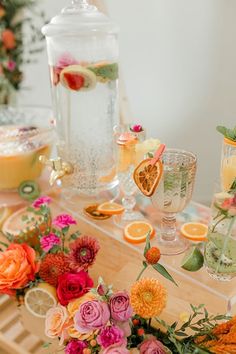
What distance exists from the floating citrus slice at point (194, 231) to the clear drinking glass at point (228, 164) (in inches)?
6.7

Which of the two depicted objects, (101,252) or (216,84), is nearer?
(101,252)

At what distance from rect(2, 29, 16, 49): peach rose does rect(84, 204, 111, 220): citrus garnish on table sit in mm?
1126

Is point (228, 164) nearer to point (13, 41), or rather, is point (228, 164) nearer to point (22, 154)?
point (22, 154)

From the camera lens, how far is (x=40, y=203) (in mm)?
870

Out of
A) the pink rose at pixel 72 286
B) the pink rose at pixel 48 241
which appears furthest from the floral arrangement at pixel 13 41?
the pink rose at pixel 72 286

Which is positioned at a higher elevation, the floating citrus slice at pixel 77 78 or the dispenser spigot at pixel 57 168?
the floating citrus slice at pixel 77 78

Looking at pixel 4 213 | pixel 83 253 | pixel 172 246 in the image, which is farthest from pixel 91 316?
pixel 4 213

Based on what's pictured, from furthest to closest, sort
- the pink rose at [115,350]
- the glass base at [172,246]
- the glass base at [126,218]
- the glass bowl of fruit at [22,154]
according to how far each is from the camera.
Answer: the glass bowl of fruit at [22,154]
the glass base at [126,218]
the glass base at [172,246]
the pink rose at [115,350]

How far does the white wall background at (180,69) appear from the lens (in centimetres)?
181

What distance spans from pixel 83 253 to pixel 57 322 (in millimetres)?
129

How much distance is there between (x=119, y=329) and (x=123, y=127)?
46cm

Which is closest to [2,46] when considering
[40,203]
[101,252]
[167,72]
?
[167,72]

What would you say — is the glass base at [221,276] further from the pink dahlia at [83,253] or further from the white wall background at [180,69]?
the white wall background at [180,69]

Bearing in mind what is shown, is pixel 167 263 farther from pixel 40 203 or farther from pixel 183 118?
pixel 183 118
